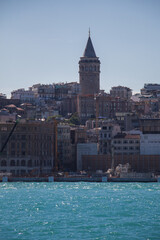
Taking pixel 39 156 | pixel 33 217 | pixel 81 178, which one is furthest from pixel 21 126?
pixel 33 217

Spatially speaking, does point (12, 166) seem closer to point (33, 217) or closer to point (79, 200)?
point (79, 200)

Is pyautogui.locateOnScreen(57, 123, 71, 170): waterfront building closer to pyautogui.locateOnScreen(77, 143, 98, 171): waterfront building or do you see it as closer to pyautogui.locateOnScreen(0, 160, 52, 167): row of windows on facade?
pyautogui.locateOnScreen(77, 143, 98, 171): waterfront building

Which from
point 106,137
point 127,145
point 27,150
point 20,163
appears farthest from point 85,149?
point 20,163

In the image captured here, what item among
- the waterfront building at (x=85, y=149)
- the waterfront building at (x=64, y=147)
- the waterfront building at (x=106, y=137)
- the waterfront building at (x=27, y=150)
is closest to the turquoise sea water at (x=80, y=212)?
the waterfront building at (x=27, y=150)

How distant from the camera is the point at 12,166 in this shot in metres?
139

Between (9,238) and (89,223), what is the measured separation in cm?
1056

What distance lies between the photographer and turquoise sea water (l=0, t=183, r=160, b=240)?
7000 centimetres

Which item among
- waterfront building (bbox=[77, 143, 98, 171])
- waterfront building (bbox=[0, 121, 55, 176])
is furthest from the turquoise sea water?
waterfront building (bbox=[77, 143, 98, 171])

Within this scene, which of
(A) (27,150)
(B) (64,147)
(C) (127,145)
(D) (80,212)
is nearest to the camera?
(D) (80,212)

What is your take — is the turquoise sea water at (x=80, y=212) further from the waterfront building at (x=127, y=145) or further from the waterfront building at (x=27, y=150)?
the waterfront building at (x=27, y=150)

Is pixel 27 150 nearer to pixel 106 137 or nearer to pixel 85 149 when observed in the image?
pixel 85 149

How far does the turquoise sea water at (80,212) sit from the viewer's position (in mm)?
70000

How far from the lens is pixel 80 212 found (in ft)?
277

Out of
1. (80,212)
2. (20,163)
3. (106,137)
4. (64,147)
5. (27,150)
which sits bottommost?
(80,212)
